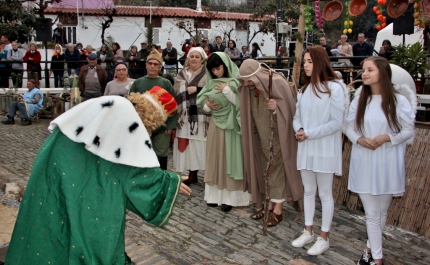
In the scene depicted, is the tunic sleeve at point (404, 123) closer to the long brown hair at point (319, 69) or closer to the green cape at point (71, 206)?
the long brown hair at point (319, 69)

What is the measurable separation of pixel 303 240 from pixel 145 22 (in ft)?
84.2

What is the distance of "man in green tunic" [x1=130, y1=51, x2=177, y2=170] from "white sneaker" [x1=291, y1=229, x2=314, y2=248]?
7.03ft

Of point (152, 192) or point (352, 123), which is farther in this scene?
point (352, 123)

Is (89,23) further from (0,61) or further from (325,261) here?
(325,261)

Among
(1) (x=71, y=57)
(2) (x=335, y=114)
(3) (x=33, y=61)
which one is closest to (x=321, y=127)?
(2) (x=335, y=114)

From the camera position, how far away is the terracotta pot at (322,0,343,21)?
581 centimetres

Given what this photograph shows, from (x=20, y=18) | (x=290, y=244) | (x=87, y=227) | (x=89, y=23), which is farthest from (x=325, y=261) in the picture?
(x=89, y=23)

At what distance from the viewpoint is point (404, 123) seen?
379 cm

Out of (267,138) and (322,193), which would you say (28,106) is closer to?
(267,138)

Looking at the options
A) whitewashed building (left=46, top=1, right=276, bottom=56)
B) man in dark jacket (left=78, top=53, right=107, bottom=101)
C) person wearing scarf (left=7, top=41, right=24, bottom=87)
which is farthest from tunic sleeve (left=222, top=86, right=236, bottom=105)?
whitewashed building (left=46, top=1, right=276, bottom=56)

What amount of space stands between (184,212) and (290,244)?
4.62 ft

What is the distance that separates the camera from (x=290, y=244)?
4.59 meters

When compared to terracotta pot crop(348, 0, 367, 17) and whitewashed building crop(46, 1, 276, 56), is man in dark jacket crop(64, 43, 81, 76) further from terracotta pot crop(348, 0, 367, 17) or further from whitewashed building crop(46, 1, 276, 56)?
whitewashed building crop(46, 1, 276, 56)

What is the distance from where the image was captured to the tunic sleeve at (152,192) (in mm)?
2775
